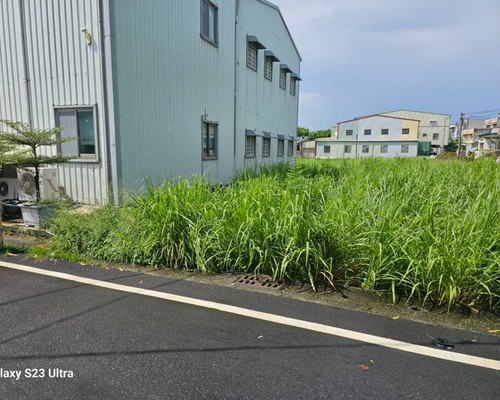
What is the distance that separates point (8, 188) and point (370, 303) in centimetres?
817

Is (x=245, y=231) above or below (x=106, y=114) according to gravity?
below

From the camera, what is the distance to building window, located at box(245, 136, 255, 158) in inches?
577

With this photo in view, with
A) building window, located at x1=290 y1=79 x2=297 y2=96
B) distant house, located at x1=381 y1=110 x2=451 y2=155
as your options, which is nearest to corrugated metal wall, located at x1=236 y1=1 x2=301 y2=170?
building window, located at x1=290 y1=79 x2=297 y2=96

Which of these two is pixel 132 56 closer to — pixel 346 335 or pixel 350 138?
pixel 346 335

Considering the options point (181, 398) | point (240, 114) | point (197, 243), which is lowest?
point (181, 398)

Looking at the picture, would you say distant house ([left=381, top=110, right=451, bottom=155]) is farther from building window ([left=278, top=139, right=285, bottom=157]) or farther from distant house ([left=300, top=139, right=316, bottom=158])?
building window ([left=278, top=139, right=285, bottom=157])

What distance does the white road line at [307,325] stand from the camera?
2590 millimetres

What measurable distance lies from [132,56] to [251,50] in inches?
334

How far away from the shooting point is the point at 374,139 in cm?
5388

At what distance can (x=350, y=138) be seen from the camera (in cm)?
5669

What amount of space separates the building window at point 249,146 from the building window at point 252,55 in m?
3.09

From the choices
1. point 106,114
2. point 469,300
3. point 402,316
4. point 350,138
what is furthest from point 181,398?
point 350,138

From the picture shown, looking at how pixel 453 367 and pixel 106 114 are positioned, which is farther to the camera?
pixel 106 114

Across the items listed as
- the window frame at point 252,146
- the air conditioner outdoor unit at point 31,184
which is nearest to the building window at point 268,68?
the window frame at point 252,146
